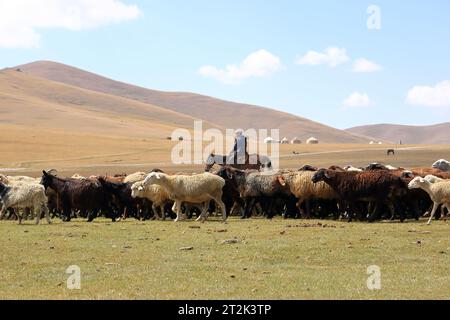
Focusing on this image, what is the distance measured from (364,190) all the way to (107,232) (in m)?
7.77

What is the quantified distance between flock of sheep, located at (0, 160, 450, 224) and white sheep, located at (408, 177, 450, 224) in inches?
1.1

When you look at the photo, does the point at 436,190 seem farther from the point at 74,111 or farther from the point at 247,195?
the point at 74,111

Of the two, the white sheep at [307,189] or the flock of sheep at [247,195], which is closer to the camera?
the flock of sheep at [247,195]

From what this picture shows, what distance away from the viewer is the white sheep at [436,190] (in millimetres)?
19422

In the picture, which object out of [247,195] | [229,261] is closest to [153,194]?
[247,195]

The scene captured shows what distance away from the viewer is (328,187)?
74.6ft

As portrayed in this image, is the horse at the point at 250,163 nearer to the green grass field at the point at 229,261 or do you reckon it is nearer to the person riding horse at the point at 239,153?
the person riding horse at the point at 239,153

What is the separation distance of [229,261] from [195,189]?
28.8 ft

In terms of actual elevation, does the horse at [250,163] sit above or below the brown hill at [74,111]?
below

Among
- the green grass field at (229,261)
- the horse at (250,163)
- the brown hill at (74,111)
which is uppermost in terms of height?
the brown hill at (74,111)

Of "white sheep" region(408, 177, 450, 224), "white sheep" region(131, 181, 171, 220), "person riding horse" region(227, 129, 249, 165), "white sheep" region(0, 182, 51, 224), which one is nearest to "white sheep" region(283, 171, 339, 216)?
"white sheep" region(408, 177, 450, 224)

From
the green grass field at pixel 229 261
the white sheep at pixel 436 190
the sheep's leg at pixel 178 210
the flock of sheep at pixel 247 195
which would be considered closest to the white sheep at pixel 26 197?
the flock of sheep at pixel 247 195

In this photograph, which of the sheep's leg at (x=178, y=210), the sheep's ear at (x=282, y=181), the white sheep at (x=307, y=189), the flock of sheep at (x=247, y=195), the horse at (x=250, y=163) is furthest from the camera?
the horse at (x=250, y=163)

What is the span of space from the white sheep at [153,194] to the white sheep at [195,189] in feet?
3.56
